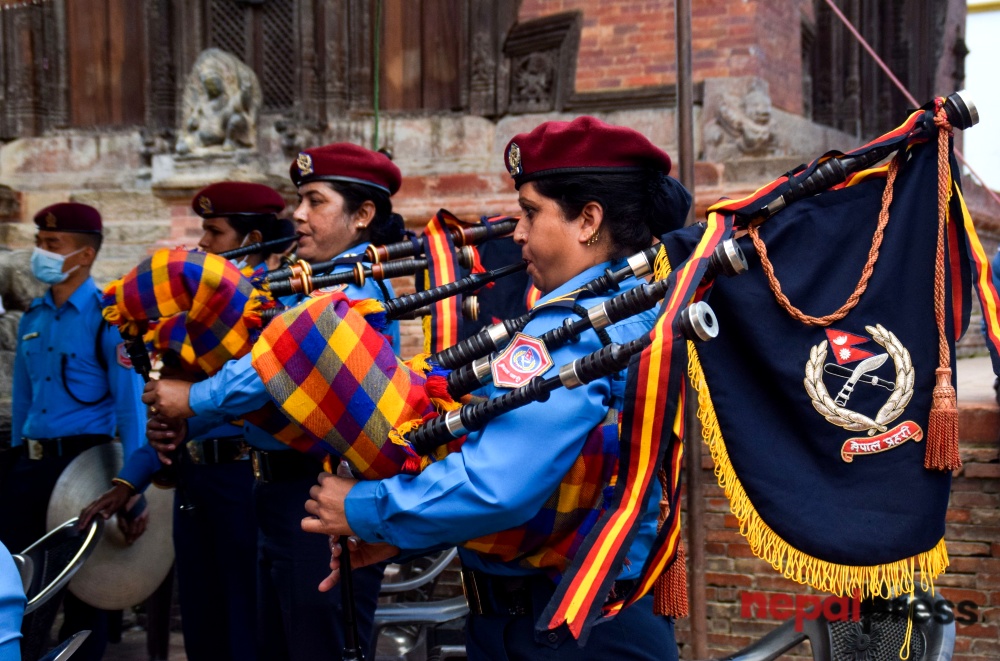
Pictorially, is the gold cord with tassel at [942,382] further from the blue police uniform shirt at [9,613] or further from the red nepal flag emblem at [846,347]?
the blue police uniform shirt at [9,613]

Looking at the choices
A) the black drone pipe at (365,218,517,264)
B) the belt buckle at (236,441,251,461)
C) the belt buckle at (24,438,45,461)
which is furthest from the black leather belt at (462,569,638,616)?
the belt buckle at (24,438,45,461)

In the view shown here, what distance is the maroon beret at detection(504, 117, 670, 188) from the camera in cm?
233

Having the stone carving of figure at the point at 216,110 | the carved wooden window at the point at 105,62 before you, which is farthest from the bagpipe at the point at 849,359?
the carved wooden window at the point at 105,62

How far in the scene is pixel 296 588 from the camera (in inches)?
137

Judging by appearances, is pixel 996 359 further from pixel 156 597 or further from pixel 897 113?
pixel 897 113

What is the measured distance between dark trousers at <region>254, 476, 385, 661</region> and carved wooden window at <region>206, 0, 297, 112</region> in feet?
20.6

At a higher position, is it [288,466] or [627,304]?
[627,304]

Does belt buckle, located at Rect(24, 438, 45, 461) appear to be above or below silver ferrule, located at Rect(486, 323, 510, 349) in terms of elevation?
below

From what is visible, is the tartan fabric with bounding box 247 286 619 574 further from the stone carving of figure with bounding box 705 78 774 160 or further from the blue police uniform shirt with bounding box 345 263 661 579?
the stone carving of figure with bounding box 705 78 774 160

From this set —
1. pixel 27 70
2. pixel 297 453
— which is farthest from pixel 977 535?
pixel 27 70

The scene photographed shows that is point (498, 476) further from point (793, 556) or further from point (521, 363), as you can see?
point (793, 556)

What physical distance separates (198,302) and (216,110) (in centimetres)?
557

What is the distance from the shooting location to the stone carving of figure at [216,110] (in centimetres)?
877

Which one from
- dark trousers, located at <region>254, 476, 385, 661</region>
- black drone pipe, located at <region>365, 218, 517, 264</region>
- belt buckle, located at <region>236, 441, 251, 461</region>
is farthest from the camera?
belt buckle, located at <region>236, 441, 251, 461</region>
